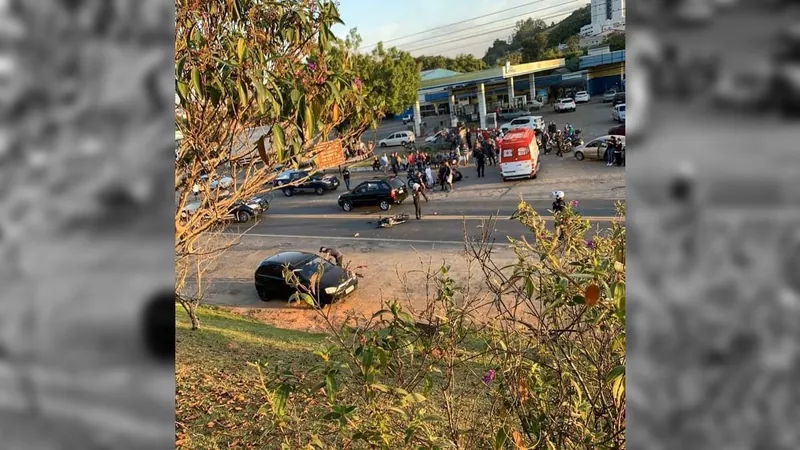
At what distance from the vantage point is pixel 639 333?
59 cm

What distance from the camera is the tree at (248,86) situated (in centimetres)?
269

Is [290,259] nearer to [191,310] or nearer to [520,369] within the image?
[191,310]

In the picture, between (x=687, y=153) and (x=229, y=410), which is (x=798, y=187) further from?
(x=229, y=410)

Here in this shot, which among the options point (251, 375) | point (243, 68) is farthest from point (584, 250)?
point (251, 375)

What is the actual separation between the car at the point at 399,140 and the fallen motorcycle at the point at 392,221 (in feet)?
52.0

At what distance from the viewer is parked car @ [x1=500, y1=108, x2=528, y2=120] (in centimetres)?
3323

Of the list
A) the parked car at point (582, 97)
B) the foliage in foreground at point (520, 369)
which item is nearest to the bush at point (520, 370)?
the foliage in foreground at point (520, 369)

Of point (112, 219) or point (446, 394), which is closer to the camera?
point (112, 219)

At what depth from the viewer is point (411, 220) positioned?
1493 cm

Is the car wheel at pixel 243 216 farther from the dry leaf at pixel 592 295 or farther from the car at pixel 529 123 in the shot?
the dry leaf at pixel 592 295

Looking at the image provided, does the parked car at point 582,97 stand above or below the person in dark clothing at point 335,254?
above

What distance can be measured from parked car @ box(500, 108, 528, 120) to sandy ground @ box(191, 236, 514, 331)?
21907mm

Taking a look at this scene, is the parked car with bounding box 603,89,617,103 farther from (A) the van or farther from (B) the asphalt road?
(B) the asphalt road

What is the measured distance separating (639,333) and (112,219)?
0.59m
